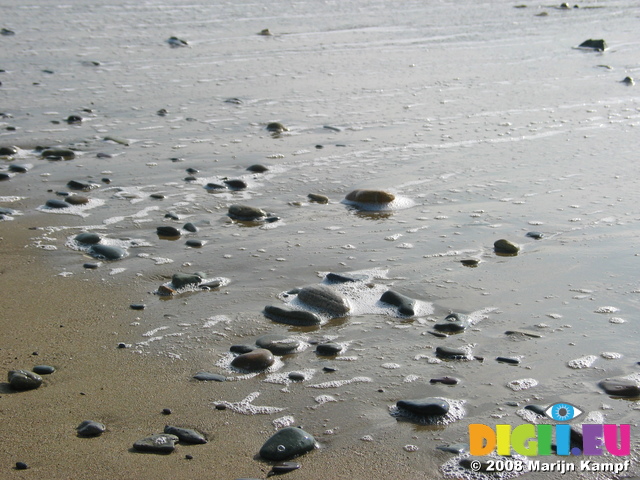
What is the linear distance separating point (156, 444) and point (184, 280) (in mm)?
1614

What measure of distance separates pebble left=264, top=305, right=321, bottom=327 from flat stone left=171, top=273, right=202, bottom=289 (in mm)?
617

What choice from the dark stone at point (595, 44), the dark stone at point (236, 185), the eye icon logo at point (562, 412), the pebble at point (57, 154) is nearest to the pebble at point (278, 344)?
the eye icon logo at point (562, 412)

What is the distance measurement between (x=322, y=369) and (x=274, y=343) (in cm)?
31

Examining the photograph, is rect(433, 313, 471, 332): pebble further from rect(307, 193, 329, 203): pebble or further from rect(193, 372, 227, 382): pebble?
rect(307, 193, 329, 203): pebble

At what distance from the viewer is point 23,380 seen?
3.12 m

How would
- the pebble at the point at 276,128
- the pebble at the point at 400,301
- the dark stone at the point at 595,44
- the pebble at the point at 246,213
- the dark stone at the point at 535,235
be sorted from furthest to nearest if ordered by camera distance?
the dark stone at the point at 595,44 → the pebble at the point at 276,128 → the pebble at the point at 246,213 → the dark stone at the point at 535,235 → the pebble at the point at 400,301

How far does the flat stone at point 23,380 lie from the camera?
311cm

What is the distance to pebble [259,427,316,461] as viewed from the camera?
8.92 ft

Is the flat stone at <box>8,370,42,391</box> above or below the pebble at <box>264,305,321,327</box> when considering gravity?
above

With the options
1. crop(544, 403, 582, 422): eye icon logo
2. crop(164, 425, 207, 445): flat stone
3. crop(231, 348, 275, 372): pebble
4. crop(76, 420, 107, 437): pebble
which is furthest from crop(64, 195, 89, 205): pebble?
crop(544, 403, 582, 422): eye icon logo

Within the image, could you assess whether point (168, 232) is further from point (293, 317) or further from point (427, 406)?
point (427, 406)

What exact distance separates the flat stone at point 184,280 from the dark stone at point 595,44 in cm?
1114

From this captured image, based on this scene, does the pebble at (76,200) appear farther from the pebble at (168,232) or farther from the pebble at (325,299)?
the pebble at (325,299)

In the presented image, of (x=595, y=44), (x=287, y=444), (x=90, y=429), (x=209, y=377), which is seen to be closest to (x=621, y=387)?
(x=287, y=444)
